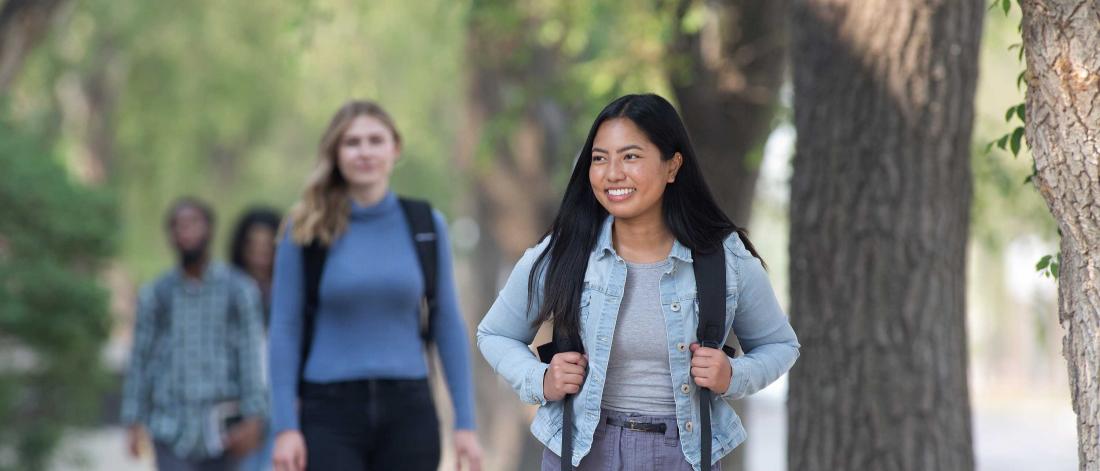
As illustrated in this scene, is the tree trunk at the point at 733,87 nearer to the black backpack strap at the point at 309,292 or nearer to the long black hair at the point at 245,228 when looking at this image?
the long black hair at the point at 245,228

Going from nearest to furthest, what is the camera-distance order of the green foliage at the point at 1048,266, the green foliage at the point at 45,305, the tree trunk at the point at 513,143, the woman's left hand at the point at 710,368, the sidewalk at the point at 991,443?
the woman's left hand at the point at 710,368, the green foliage at the point at 1048,266, the green foliage at the point at 45,305, the tree trunk at the point at 513,143, the sidewalk at the point at 991,443

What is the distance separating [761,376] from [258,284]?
5509mm

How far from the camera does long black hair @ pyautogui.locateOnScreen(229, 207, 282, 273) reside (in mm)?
A: 9125

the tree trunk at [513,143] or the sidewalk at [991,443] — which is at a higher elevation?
the tree trunk at [513,143]

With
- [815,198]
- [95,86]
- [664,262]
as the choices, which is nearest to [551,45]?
[815,198]

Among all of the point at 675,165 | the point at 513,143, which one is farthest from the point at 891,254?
the point at 513,143

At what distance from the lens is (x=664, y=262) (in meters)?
4.02

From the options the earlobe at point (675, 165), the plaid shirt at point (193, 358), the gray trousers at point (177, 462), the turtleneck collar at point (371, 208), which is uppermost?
the turtleneck collar at point (371, 208)

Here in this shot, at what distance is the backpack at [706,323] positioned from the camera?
12.8ft

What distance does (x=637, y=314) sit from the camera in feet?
12.9

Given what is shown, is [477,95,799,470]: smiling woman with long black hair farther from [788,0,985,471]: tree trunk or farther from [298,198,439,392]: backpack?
[788,0,985,471]: tree trunk

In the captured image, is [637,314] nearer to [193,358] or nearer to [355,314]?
[355,314]

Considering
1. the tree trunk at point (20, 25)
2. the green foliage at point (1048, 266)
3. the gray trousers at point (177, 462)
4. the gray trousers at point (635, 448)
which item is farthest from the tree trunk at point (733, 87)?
the gray trousers at point (635, 448)

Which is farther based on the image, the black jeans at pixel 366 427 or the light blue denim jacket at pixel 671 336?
the black jeans at pixel 366 427
